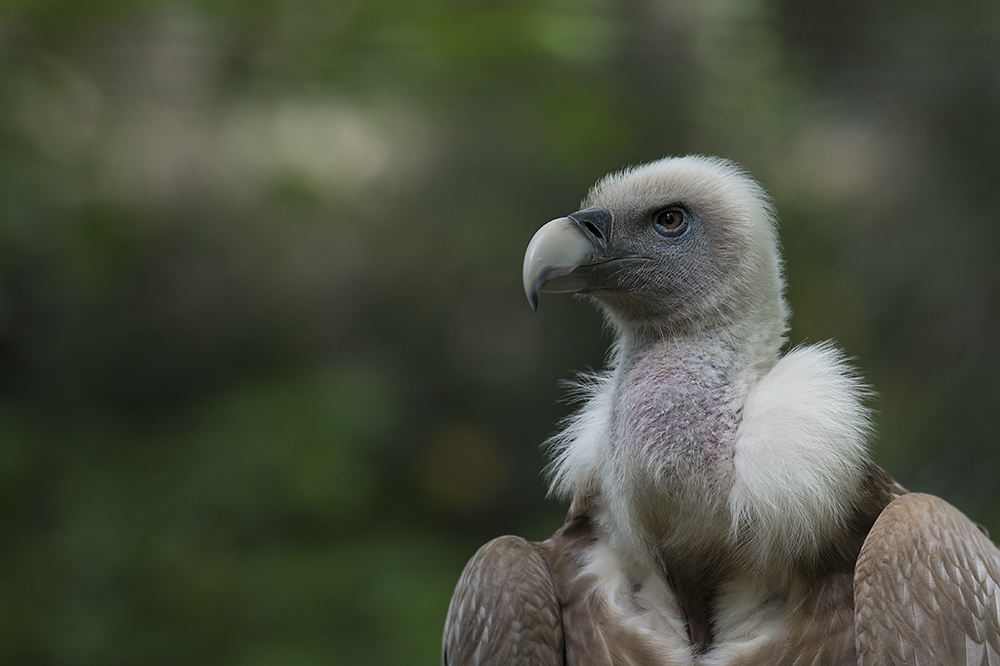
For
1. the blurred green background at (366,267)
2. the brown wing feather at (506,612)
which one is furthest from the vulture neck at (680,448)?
the blurred green background at (366,267)

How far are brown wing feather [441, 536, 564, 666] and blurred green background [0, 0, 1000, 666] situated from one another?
62.5 inches

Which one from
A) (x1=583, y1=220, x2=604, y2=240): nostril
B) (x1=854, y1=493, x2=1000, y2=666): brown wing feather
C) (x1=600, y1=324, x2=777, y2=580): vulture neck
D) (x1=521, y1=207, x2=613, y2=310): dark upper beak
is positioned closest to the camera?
(x1=854, y1=493, x2=1000, y2=666): brown wing feather

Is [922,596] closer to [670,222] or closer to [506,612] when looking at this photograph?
[506,612]

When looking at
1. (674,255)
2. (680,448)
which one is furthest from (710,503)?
(674,255)

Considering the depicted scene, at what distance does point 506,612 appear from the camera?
164 centimetres

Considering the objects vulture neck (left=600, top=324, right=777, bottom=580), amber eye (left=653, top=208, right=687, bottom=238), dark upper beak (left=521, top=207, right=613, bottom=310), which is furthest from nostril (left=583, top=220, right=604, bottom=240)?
vulture neck (left=600, top=324, right=777, bottom=580)

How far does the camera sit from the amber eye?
1.76m

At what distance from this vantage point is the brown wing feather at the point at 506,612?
163cm

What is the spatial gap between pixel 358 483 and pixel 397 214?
159 centimetres

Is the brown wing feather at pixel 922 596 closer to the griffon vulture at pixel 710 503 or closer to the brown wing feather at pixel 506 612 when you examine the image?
the griffon vulture at pixel 710 503

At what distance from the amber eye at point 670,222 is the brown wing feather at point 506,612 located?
0.67m

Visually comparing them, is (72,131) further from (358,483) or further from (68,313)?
(358,483)

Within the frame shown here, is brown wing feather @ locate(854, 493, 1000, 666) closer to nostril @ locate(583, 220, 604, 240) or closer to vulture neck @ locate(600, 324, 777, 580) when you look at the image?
vulture neck @ locate(600, 324, 777, 580)

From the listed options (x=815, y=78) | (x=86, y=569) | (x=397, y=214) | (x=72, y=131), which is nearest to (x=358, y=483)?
(x=86, y=569)
